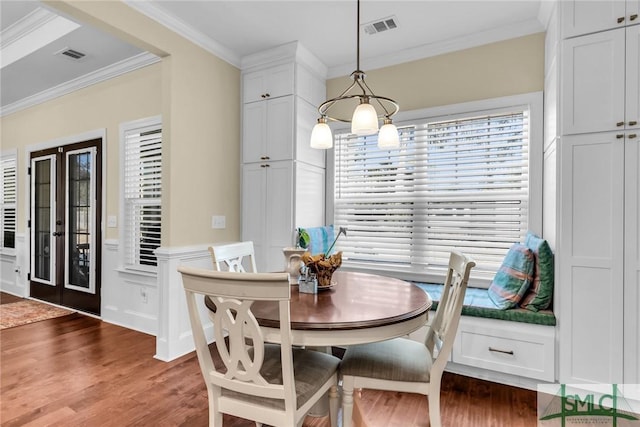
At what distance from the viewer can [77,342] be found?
10.3 feet

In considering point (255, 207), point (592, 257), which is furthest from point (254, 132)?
point (592, 257)

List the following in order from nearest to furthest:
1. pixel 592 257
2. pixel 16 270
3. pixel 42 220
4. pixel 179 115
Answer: pixel 592 257, pixel 179 115, pixel 42 220, pixel 16 270

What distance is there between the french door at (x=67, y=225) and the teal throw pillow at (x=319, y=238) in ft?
8.21

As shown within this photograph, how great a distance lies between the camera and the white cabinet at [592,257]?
6.60 feet

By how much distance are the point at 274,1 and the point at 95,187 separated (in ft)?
9.59

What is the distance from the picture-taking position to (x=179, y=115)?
2.87 m

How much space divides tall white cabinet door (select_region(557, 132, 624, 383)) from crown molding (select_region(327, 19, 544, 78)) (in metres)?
1.23

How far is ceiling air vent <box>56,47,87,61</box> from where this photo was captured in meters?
3.23

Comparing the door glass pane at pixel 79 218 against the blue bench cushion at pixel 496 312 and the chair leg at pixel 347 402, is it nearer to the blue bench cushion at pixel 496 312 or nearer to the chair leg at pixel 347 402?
the chair leg at pixel 347 402

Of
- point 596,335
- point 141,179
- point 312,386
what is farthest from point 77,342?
point 596,335

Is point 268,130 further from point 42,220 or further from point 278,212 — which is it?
point 42,220

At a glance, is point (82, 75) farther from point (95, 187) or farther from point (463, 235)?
Answer: point (463, 235)

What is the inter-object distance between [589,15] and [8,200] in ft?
23.7

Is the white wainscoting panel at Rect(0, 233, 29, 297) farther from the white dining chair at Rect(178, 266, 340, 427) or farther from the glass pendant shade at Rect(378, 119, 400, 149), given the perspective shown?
the glass pendant shade at Rect(378, 119, 400, 149)
